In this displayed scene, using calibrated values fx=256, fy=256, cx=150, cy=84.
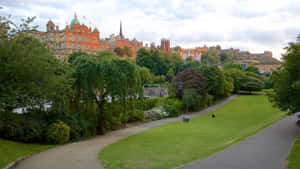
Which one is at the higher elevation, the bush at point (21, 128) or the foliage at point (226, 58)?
the foliage at point (226, 58)

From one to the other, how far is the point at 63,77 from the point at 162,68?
64.0m

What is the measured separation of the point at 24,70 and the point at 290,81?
1675cm

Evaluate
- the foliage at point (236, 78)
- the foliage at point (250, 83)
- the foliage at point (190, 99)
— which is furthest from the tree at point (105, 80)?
the foliage at point (250, 83)

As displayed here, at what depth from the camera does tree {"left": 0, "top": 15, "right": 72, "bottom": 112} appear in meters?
Answer: 10.5

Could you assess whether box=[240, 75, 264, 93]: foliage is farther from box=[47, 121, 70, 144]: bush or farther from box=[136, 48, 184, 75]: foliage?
box=[47, 121, 70, 144]: bush

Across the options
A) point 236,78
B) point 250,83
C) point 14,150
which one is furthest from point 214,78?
point 14,150

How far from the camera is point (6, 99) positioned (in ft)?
34.9

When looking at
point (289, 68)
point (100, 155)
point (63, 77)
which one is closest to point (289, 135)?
point (289, 68)

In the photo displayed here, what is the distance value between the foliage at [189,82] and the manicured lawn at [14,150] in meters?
21.3

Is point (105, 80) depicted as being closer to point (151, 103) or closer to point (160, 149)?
point (160, 149)

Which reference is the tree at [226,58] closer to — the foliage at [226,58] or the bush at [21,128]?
the foliage at [226,58]

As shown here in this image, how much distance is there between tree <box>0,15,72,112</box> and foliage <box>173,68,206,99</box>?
20.2m

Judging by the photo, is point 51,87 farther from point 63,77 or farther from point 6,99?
point 6,99

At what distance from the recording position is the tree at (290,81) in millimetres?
17344
